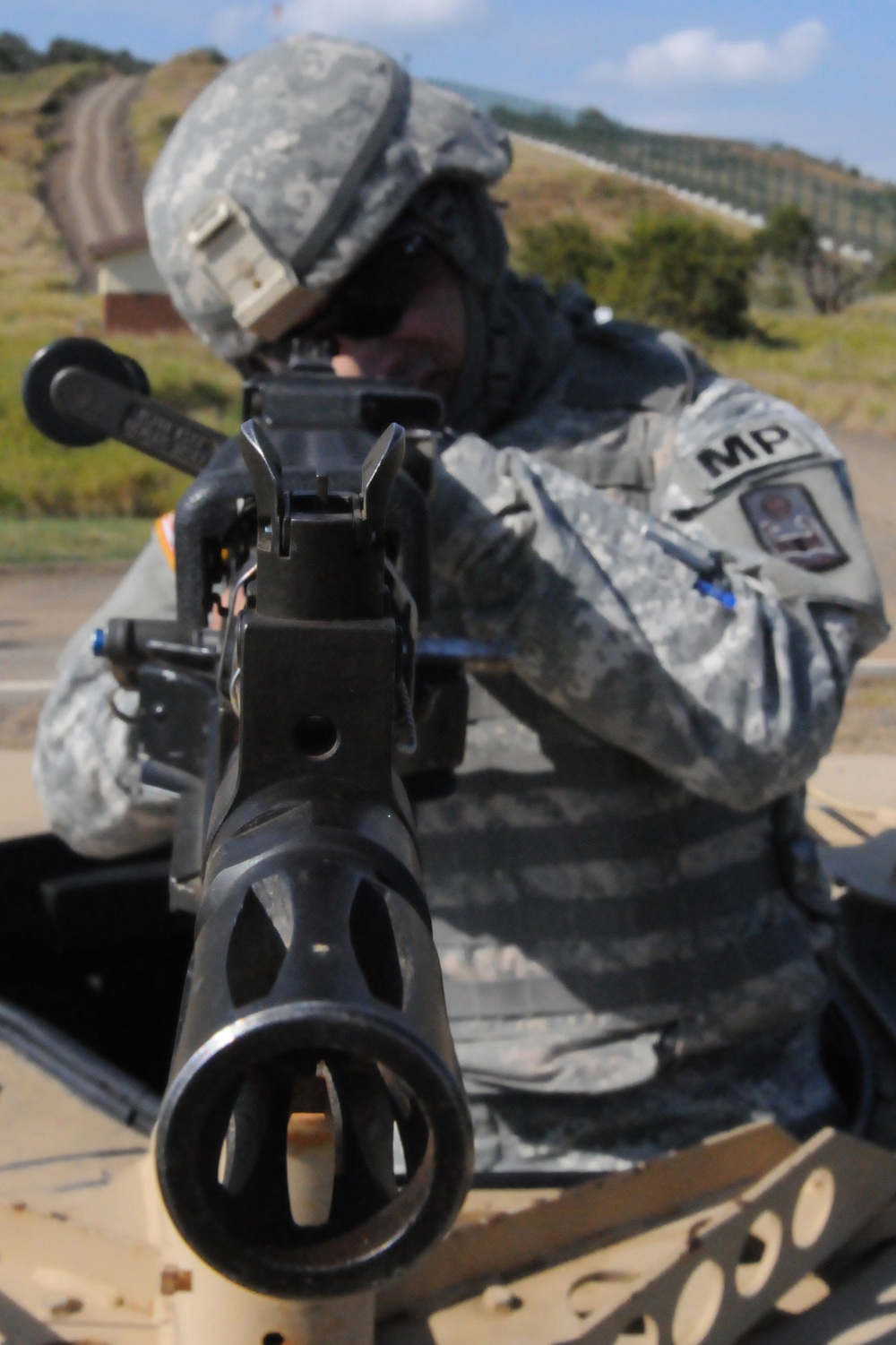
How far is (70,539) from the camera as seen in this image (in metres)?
13.7

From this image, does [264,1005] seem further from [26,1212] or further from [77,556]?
[77,556]

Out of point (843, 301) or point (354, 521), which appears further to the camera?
point (843, 301)

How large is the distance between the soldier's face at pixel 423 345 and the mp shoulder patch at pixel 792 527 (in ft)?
1.58

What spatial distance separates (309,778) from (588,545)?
3.85 feet

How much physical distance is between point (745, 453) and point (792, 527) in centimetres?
13

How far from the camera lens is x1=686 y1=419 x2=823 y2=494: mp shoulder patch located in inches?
90.6

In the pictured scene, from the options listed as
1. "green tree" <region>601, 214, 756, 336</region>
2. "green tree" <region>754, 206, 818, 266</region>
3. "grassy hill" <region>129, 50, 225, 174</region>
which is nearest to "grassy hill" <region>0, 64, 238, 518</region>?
"grassy hill" <region>129, 50, 225, 174</region>

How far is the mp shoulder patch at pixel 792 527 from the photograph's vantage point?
2.23 meters

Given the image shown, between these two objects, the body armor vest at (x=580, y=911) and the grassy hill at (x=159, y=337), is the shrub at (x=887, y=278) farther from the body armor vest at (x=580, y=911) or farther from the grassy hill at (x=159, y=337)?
the body armor vest at (x=580, y=911)

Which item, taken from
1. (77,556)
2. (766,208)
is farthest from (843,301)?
(77,556)

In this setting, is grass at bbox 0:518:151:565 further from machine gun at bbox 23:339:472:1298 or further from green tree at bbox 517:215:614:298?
green tree at bbox 517:215:614:298

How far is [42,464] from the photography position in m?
17.0

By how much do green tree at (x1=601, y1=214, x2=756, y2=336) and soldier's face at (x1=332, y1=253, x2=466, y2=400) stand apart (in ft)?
91.3

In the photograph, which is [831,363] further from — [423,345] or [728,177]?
[728,177]
